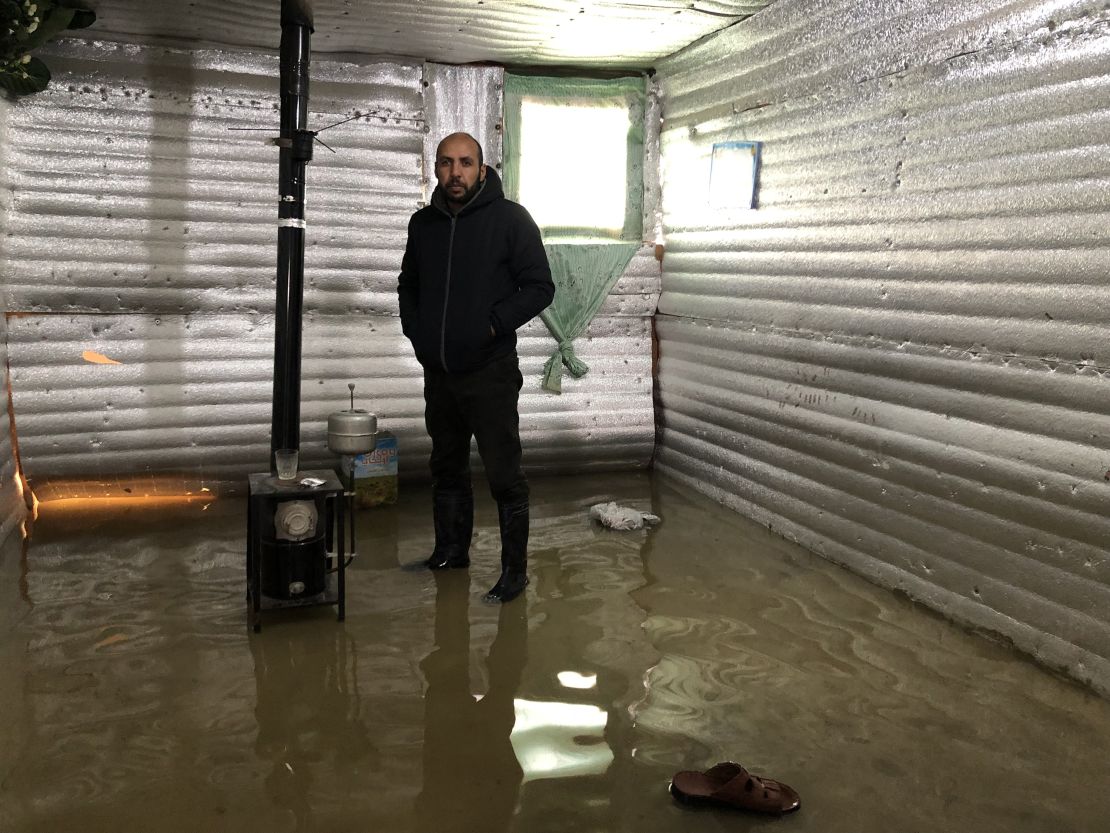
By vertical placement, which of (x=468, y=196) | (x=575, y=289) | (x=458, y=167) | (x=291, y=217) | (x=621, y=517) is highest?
(x=458, y=167)

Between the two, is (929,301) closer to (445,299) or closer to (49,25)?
(445,299)

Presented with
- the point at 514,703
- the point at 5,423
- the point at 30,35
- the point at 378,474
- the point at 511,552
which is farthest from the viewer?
the point at 378,474

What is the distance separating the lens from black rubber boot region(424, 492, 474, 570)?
4.32 m

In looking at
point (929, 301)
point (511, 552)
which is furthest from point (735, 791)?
point (929, 301)

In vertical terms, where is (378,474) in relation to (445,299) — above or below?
below

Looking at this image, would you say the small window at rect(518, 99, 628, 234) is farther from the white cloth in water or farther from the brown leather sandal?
the brown leather sandal

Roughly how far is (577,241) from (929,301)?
2.76 meters

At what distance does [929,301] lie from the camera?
3965 millimetres

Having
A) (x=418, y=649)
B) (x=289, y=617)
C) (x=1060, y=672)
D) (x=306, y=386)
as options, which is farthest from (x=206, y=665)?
(x=1060, y=672)

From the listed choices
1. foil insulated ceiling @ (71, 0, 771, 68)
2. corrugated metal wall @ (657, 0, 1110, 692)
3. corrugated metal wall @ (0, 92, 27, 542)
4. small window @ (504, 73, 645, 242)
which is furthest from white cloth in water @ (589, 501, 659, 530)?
corrugated metal wall @ (0, 92, 27, 542)

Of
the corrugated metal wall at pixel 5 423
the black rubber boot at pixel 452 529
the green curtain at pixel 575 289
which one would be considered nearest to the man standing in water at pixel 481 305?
the black rubber boot at pixel 452 529

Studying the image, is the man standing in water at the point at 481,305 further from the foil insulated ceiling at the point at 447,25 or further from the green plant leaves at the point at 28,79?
the green plant leaves at the point at 28,79

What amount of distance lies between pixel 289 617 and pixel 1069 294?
129 inches

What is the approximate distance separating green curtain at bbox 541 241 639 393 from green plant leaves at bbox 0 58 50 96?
9.69 ft
